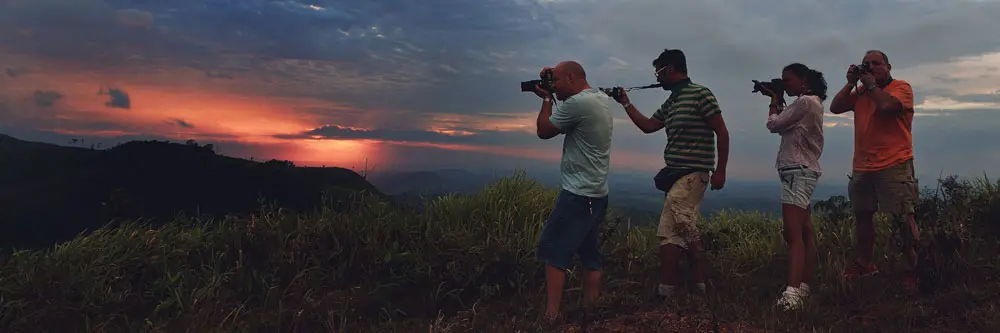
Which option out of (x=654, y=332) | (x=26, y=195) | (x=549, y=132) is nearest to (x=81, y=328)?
(x=549, y=132)

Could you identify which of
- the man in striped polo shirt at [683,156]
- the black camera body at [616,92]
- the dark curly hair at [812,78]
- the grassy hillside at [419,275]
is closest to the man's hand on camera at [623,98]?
the black camera body at [616,92]

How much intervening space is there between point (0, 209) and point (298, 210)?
676 centimetres

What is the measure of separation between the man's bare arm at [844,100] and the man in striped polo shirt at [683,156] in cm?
142

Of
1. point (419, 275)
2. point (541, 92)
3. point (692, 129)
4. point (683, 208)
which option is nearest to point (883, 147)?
point (692, 129)

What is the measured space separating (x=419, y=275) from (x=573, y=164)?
7.51ft

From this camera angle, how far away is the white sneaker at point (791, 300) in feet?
15.4

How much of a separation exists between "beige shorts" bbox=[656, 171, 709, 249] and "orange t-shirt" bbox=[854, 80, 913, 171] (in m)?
1.54

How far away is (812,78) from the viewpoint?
493 cm

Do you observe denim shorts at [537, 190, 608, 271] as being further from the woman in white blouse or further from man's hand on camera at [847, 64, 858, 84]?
man's hand on camera at [847, 64, 858, 84]

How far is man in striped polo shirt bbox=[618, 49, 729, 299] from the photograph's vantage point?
4.80 m

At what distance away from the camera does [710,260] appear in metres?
6.80

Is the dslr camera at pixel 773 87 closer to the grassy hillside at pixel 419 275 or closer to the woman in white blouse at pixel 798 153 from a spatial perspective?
the woman in white blouse at pixel 798 153

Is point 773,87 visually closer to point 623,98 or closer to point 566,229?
point 623,98

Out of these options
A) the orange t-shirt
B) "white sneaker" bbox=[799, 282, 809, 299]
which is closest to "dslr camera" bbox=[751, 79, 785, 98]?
the orange t-shirt
